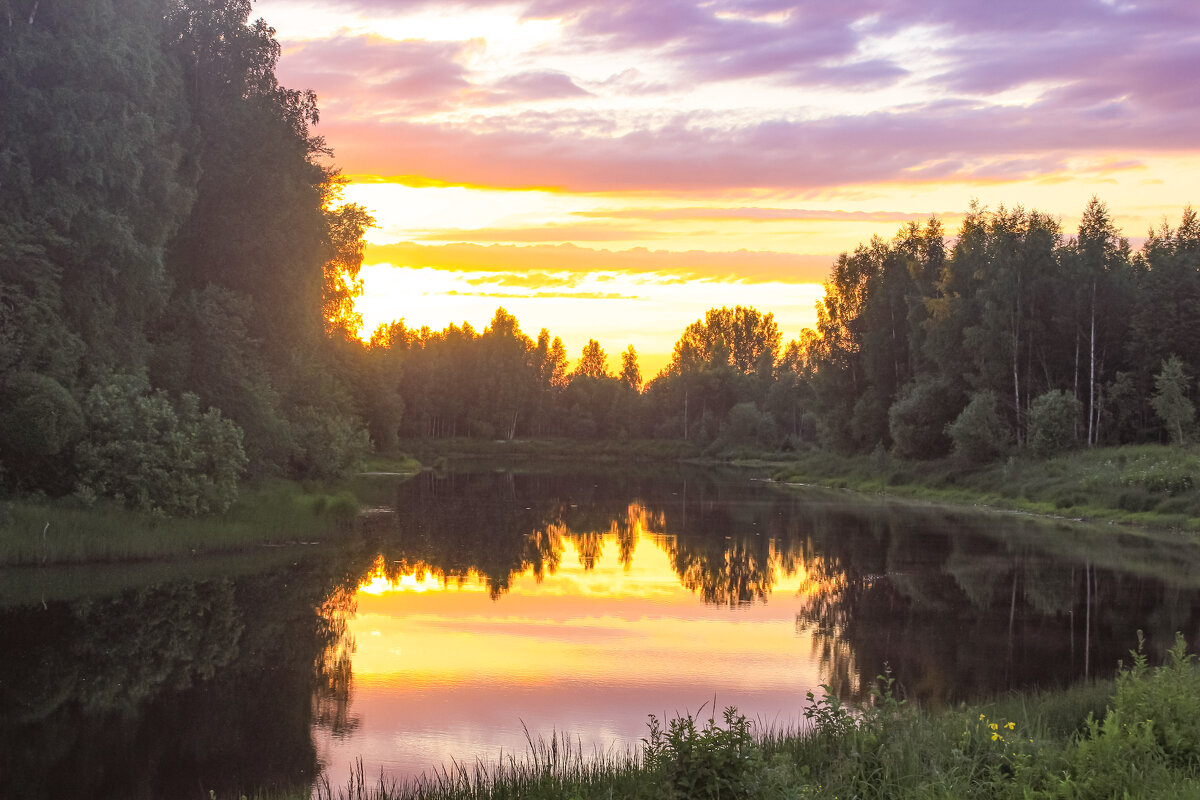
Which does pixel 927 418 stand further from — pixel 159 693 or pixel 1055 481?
pixel 159 693

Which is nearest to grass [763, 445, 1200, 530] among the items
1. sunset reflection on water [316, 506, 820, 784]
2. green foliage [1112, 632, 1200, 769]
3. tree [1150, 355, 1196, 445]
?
tree [1150, 355, 1196, 445]

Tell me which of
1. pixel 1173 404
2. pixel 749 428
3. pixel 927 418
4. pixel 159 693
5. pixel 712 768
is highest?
pixel 1173 404

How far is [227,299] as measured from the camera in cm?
3344

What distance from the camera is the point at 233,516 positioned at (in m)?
30.7

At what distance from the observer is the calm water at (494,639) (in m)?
12.9

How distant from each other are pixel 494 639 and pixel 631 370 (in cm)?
17210

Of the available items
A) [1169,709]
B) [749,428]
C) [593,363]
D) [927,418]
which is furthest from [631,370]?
[1169,709]

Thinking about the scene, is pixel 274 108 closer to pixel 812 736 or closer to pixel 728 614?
pixel 728 614

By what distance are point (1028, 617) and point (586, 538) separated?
1810 centimetres

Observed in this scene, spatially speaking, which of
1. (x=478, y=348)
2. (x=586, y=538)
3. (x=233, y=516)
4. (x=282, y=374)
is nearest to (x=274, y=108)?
(x=282, y=374)

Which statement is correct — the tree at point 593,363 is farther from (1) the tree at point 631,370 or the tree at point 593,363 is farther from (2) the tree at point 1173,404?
(2) the tree at point 1173,404

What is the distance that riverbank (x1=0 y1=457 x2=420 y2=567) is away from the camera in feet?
78.9

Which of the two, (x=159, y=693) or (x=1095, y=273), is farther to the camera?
(x=1095, y=273)

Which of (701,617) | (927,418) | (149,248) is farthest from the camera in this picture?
(927,418)
